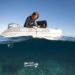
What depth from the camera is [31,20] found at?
1219 cm

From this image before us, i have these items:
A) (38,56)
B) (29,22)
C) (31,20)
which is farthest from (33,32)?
(38,56)

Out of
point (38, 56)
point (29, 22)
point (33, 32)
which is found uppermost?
point (29, 22)

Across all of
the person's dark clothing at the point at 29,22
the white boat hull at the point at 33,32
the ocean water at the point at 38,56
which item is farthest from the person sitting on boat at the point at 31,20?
the ocean water at the point at 38,56

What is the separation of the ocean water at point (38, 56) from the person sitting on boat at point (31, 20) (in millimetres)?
2331

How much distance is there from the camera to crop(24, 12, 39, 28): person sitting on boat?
39.3 feet

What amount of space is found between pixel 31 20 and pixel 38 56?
4.52 meters

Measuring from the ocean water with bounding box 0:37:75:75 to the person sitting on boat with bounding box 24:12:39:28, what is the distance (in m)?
2.33

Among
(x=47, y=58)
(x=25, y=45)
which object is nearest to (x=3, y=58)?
(x=25, y=45)

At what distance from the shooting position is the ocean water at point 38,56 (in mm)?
15492


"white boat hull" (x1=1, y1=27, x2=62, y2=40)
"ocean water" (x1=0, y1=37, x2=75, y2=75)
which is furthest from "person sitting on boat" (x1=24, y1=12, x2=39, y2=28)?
"ocean water" (x1=0, y1=37, x2=75, y2=75)

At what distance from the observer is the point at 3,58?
623 inches

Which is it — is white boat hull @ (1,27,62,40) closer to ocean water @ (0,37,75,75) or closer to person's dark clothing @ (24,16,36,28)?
person's dark clothing @ (24,16,36,28)

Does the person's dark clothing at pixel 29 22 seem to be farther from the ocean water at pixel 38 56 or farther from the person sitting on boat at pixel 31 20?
the ocean water at pixel 38 56

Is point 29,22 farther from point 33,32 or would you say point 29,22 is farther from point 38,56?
point 38,56
